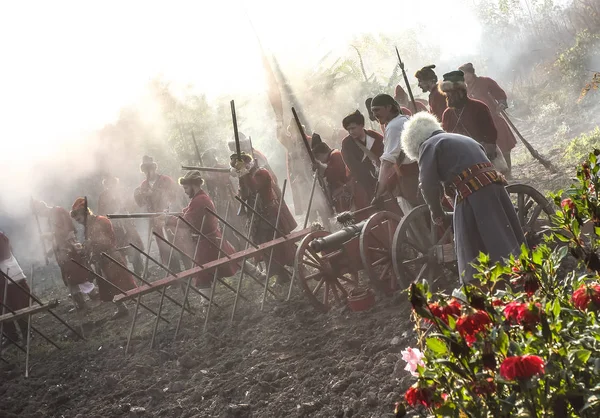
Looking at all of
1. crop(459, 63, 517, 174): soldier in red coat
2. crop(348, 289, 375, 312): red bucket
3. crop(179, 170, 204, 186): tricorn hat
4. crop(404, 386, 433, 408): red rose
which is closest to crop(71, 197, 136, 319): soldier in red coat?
crop(179, 170, 204, 186): tricorn hat

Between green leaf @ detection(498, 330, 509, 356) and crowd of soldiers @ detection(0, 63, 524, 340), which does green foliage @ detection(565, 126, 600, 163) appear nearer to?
crowd of soldiers @ detection(0, 63, 524, 340)

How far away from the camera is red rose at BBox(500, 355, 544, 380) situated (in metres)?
1.71

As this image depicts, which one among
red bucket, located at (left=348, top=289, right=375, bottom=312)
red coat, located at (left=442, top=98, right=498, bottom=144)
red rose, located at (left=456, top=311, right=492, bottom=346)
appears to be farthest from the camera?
red coat, located at (left=442, top=98, right=498, bottom=144)

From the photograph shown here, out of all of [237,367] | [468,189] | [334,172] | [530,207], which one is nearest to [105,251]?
[334,172]

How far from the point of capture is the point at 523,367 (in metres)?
1.71

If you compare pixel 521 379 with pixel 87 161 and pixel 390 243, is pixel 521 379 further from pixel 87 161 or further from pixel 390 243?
pixel 87 161

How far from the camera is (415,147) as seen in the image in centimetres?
495

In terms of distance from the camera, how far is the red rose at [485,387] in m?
1.92

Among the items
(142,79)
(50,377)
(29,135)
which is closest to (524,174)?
(50,377)

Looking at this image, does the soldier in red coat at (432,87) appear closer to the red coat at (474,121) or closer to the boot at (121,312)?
the red coat at (474,121)

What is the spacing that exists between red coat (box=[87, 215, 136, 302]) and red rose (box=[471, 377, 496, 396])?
28.9 feet

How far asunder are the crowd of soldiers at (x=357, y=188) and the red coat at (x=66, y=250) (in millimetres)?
20

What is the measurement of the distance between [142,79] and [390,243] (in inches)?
493

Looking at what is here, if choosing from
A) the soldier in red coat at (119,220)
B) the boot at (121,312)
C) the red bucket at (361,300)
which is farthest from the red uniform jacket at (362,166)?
the soldier in red coat at (119,220)
